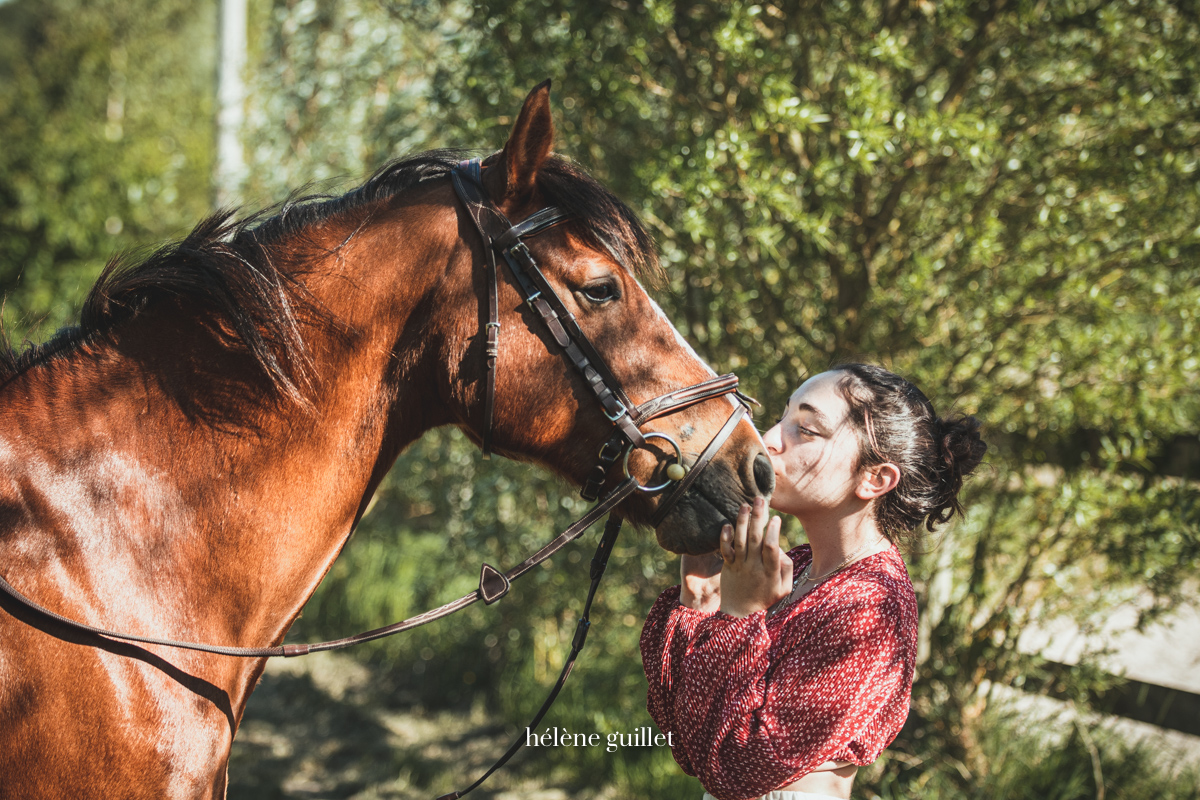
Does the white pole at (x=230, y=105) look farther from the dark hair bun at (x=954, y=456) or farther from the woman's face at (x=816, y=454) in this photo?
the dark hair bun at (x=954, y=456)

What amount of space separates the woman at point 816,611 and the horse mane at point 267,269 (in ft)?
2.07

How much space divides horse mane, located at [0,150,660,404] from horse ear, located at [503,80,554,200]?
58 mm

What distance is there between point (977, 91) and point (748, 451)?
3.11m

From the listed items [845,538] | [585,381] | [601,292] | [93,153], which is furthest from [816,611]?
[93,153]

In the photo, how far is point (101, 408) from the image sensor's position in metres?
1.55

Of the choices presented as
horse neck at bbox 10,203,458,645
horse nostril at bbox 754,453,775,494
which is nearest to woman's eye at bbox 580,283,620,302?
horse neck at bbox 10,203,458,645

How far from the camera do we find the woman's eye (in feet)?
5.64

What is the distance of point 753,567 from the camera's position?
1498 millimetres

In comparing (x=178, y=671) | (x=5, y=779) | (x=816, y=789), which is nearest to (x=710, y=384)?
(x=816, y=789)

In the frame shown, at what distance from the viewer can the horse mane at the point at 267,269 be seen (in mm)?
1606

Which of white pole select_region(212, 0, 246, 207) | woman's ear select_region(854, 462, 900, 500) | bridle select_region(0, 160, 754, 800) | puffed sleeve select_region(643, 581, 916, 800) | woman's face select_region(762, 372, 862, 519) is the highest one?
white pole select_region(212, 0, 246, 207)

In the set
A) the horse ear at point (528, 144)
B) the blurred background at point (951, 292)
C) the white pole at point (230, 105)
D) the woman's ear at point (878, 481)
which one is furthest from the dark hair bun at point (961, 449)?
the white pole at point (230, 105)

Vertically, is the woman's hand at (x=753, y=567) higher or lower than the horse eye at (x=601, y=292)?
lower

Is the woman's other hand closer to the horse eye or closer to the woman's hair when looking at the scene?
the woman's hair
